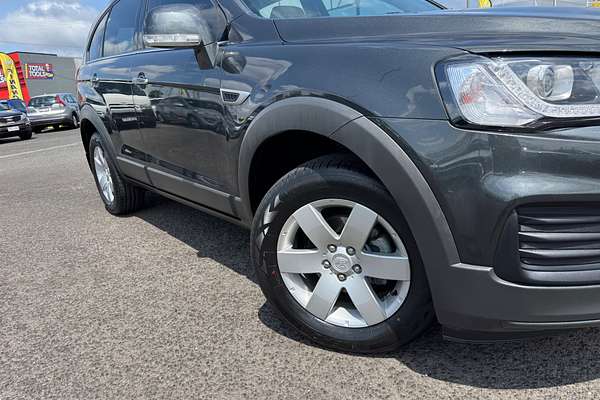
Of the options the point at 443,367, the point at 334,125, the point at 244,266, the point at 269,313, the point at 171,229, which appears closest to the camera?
the point at 334,125

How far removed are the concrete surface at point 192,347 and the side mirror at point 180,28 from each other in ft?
4.28

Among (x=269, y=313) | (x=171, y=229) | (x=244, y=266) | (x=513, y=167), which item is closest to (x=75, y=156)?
(x=171, y=229)

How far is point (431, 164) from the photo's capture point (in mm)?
1517

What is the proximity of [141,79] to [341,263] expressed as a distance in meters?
1.85

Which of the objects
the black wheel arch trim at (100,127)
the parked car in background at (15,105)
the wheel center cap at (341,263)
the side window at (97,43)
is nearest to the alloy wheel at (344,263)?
the wheel center cap at (341,263)

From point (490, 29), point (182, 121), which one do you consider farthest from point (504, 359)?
point (182, 121)

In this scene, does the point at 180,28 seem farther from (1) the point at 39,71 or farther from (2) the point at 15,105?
(1) the point at 39,71

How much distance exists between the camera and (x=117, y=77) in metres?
3.33

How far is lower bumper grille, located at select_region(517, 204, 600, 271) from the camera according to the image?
1435mm

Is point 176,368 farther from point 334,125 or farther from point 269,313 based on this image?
point 334,125

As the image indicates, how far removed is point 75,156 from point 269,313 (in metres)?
7.93

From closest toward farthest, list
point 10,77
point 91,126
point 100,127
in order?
point 100,127, point 91,126, point 10,77

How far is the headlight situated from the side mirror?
52.6 inches

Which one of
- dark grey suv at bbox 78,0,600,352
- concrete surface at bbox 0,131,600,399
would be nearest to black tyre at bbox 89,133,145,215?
concrete surface at bbox 0,131,600,399
